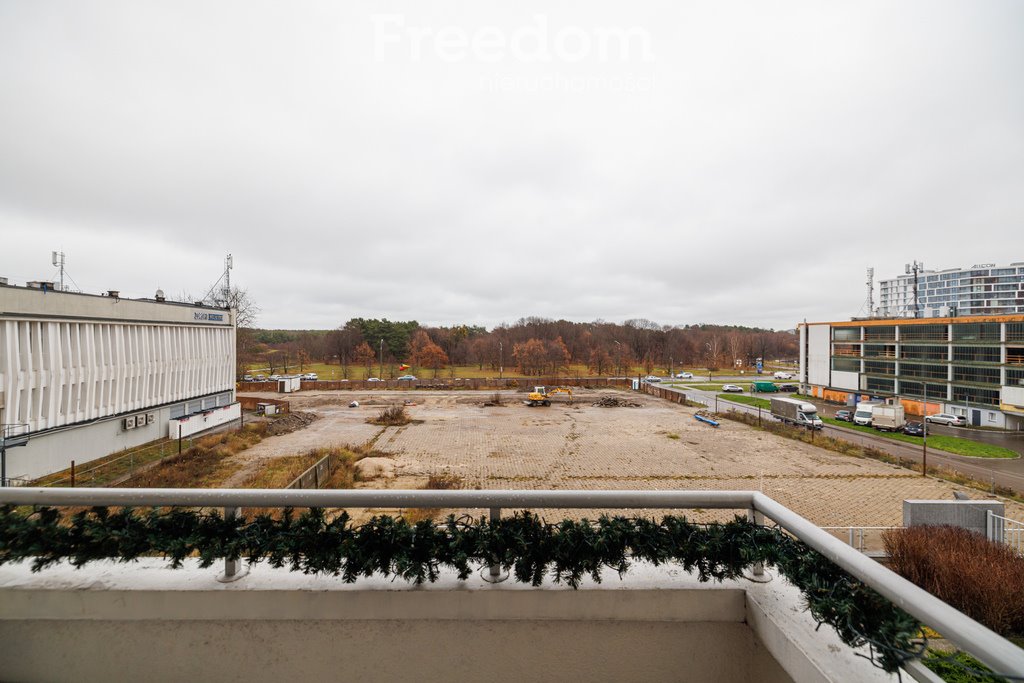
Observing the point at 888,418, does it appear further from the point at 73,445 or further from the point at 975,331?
the point at 73,445

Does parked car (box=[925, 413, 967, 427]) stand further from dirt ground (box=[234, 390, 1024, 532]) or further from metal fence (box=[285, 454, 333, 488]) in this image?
metal fence (box=[285, 454, 333, 488])

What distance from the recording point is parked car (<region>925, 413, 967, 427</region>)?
23.9m

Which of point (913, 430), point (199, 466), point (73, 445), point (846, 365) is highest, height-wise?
point (846, 365)

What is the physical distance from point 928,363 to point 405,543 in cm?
3833

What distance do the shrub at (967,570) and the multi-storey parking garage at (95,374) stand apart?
20.1m

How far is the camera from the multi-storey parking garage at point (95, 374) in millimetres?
12477

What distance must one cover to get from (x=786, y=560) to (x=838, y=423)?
29.0 m

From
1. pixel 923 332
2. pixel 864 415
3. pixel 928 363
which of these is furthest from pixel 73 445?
pixel 923 332

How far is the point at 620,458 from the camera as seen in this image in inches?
602

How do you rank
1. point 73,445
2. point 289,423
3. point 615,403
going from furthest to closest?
1. point 615,403
2. point 289,423
3. point 73,445

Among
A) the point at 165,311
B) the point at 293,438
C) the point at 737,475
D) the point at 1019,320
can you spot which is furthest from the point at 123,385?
the point at 1019,320

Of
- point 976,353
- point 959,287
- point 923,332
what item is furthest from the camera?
point 959,287

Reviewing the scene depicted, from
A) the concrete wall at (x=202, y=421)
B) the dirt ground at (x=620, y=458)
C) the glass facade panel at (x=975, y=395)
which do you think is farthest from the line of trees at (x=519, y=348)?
the glass facade panel at (x=975, y=395)

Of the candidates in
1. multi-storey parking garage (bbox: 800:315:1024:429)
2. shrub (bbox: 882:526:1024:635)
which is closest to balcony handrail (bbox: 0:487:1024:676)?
shrub (bbox: 882:526:1024:635)
